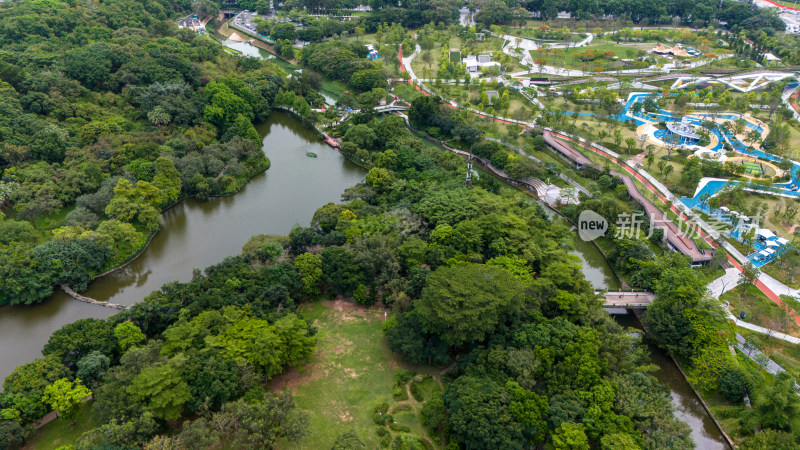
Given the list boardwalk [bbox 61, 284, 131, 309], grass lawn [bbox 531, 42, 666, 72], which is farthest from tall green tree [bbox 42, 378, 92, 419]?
grass lawn [bbox 531, 42, 666, 72]

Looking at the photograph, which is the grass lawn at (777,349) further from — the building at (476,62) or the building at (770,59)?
the building at (770,59)

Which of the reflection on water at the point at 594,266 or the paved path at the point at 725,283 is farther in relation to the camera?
the reflection on water at the point at 594,266

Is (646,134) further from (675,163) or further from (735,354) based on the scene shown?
(735,354)

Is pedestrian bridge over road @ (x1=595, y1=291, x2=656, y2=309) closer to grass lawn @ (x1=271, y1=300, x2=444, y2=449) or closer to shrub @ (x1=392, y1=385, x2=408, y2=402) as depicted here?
grass lawn @ (x1=271, y1=300, x2=444, y2=449)

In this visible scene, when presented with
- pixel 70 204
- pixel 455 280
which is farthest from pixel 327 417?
pixel 70 204

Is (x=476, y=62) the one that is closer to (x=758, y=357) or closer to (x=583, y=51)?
(x=583, y=51)

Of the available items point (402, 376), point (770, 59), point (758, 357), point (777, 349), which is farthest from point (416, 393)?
point (770, 59)
